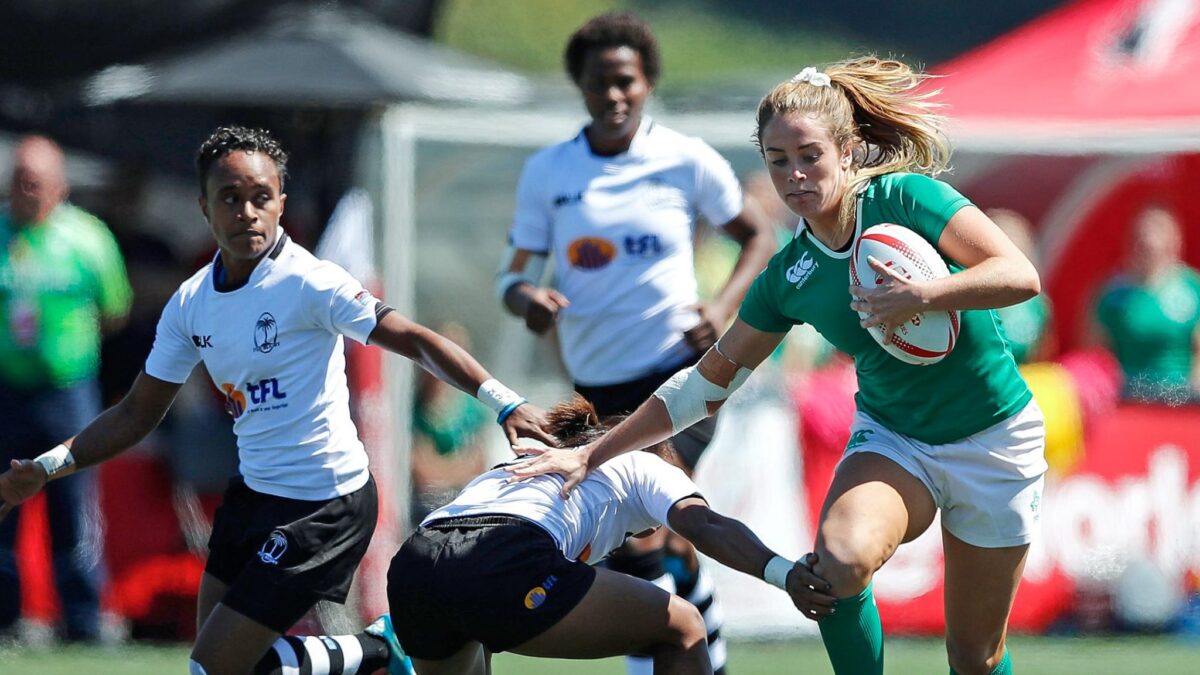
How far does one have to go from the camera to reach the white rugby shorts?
4.49 meters

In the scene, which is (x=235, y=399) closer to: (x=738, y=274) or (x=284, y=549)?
(x=284, y=549)

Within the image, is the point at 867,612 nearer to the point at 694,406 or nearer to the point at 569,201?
the point at 694,406

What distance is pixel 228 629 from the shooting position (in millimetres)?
4648

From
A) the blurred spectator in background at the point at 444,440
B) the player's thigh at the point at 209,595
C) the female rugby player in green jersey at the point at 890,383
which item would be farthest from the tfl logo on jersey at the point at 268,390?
the blurred spectator in background at the point at 444,440

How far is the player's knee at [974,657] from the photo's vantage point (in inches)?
182

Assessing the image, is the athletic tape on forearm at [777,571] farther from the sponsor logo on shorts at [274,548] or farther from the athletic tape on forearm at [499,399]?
the sponsor logo on shorts at [274,548]

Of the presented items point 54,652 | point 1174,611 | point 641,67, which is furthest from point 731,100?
point 54,652

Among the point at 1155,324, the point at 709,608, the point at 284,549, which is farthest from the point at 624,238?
the point at 1155,324

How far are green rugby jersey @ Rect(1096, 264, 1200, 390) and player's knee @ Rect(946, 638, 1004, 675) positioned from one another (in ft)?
14.4

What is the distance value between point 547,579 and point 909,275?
1152 millimetres

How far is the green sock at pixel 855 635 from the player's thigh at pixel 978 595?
230 mm

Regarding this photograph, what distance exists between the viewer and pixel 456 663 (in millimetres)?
4445

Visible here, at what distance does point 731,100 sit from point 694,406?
4334mm

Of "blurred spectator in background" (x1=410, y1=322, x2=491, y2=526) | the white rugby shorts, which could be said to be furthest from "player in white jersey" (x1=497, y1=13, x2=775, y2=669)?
"blurred spectator in background" (x1=410, y1=322, x2=491, y2=526)
